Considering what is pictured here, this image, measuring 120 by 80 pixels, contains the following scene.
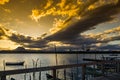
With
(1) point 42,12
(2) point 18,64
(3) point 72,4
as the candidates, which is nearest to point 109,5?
(3) point 72,4

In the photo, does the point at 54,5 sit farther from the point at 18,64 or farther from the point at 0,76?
the point at 18,64

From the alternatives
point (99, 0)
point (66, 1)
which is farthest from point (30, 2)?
point (99, 0)

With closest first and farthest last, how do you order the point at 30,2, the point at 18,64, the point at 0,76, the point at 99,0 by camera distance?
the point at 0,76 < the point at 30,2 < the point at 99,0 < the point at 18,64

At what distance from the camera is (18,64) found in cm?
11575

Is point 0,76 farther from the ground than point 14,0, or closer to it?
closer to it

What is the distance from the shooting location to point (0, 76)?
4594 millimetres

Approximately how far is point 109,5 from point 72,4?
16.4 ft

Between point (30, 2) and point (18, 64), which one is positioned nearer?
point (30, 2)

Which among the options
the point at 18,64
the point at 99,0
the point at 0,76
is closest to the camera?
the point at 0,76

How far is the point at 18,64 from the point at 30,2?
339 ft

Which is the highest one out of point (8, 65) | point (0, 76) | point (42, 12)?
point (42, 12)

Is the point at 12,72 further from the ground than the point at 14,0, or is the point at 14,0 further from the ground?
the point at 14,0

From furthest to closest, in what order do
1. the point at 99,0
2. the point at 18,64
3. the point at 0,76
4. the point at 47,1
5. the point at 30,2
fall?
the point at 18,64, the point at 99,0, the point at 30,2, the point at 47,1, the point at 0,76

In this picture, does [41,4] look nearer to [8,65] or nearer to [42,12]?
[42,12]
